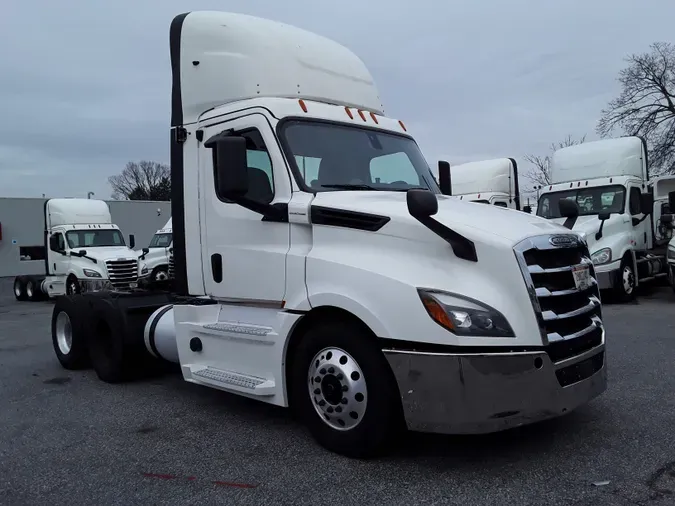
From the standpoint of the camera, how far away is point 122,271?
17.2 metres

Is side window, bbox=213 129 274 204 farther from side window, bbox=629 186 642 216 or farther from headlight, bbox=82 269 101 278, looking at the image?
headlight, bbox=82 269 101 278

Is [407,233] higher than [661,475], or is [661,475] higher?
[407,233]

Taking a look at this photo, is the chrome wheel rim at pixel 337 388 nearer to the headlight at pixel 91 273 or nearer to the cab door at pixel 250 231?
the cab door at pixel 250 231

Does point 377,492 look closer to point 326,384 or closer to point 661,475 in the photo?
point 326,384

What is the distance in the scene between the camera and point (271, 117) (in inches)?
195

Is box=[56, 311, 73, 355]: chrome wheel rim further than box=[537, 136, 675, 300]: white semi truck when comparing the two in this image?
No

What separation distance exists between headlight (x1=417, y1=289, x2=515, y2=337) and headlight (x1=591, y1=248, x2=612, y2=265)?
32.1 ft

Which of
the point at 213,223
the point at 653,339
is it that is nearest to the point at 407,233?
the point at 213,223


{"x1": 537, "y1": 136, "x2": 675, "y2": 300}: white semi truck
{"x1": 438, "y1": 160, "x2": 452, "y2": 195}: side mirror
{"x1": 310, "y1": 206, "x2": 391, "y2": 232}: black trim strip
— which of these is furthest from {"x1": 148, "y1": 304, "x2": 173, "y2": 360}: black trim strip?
{"x1": 537, "y1": 136, "x2": 675, "y2": 300}: white semi truck

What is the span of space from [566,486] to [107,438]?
351cm

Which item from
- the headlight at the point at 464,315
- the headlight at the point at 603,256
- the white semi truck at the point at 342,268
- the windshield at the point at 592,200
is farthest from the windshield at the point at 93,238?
the headlight at the point at 464,315

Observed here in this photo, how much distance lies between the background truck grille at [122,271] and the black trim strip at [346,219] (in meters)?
13.6

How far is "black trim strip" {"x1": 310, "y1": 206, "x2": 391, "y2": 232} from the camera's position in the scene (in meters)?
4.27

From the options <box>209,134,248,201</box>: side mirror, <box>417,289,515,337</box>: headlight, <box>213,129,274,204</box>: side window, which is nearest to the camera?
<box>417,289,515,337</box>: headlight
